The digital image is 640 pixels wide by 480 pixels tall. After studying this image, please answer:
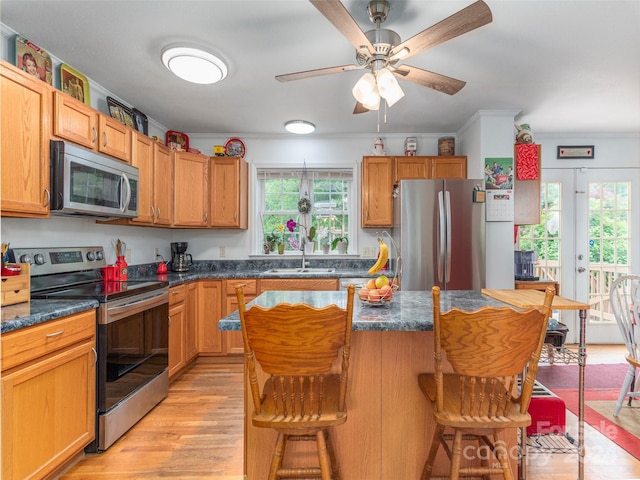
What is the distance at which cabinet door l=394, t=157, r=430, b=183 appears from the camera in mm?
3785

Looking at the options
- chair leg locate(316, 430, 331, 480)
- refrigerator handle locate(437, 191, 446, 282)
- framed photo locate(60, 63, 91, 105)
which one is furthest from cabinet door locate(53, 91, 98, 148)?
refrigerator handle locate(437, 191, 446, 282)

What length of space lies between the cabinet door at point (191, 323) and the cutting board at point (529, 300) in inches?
103

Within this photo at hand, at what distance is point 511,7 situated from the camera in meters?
1.84

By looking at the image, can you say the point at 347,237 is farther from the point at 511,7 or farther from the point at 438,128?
the point at 511,7

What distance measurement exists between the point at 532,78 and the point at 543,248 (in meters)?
2.24

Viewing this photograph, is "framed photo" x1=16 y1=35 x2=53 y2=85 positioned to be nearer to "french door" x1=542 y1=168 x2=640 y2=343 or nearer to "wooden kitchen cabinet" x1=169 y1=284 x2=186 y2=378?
"wooden kitchen cabinet" x1=169 y1=284 x2=186 y2=378

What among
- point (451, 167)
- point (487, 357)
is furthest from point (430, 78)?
point (451, 167)

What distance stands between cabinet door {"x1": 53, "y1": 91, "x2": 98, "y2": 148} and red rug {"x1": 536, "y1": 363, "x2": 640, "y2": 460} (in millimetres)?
3878

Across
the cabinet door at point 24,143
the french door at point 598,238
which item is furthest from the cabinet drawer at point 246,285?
the french door at point 598,238

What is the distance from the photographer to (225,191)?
3.82 meters

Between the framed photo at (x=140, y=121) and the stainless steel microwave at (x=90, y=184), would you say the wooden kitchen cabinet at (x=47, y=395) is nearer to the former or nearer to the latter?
the stainless steel microwave at (x=90, y=184)

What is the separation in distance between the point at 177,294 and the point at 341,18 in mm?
2539

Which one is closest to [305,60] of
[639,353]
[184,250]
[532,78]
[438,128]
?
[532,78]

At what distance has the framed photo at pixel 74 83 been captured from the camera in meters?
2.38
